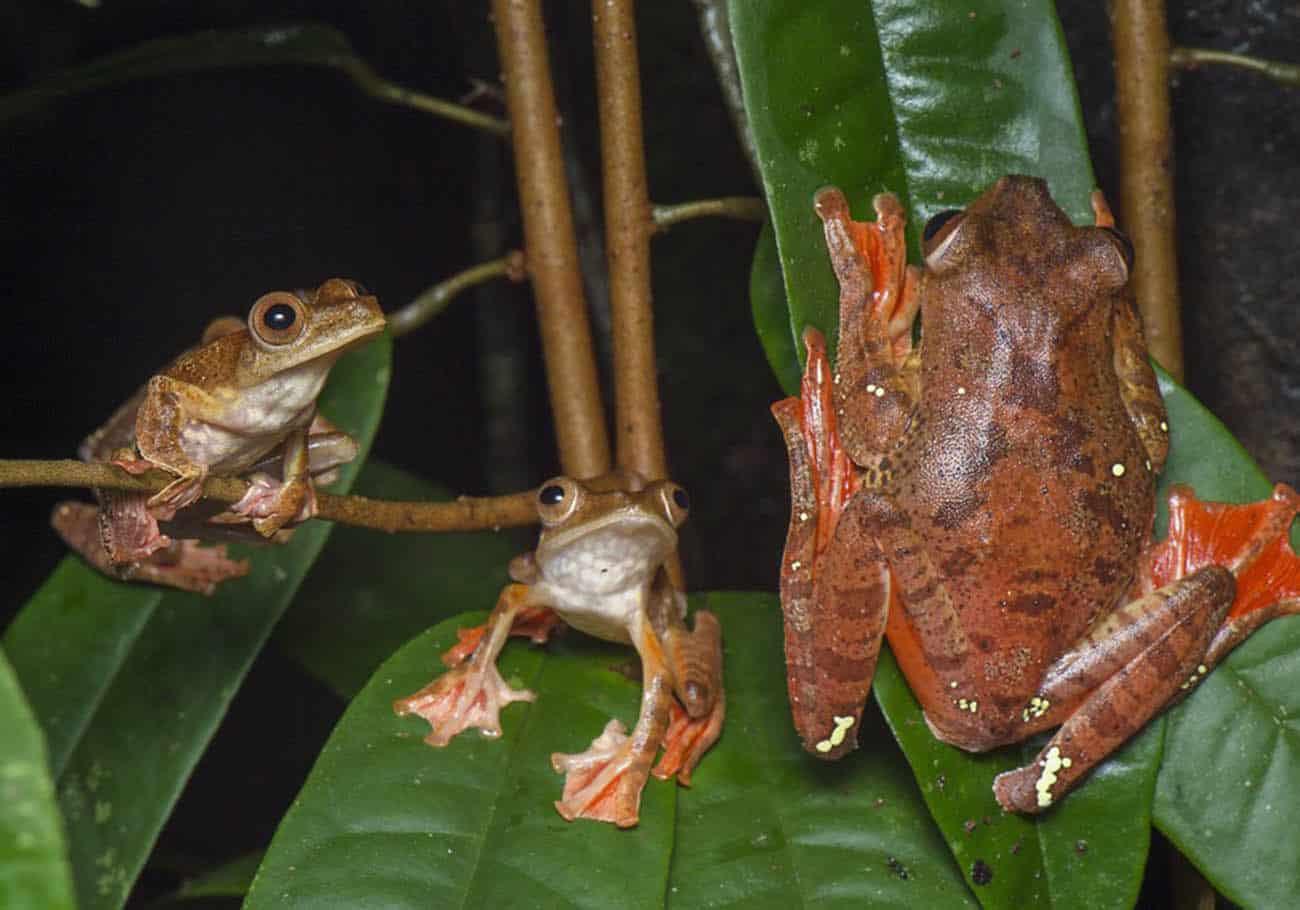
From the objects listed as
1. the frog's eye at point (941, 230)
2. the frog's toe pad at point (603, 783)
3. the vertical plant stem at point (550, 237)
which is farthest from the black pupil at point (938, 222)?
the frog's toe pad at point (603, 783)

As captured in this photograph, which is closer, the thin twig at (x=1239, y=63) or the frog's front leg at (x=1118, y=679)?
the frog's front leg at (x=1118, y=679)

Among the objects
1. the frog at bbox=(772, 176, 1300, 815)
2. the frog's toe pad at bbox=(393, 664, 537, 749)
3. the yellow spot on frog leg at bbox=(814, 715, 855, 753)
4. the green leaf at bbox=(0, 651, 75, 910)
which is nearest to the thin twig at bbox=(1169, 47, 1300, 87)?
the frog at bbox=(772, 176, 1300, 815)

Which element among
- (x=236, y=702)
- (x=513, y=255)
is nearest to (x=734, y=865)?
(x=513, y=255)

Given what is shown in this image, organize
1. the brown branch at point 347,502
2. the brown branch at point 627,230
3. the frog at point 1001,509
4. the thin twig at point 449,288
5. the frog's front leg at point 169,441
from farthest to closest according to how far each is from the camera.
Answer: the thin twig at point 449,288 → the brown branch at point 627,230 → the frog at point 1001,509 → the frog's front leg at point 169,441 → the brown branch at point 347,502

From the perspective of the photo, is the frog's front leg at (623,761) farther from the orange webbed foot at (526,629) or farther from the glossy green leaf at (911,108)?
the glossy green leaf at (911,108)

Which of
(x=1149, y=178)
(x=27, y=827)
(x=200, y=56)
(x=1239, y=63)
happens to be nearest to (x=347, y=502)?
(x=27, y=827)

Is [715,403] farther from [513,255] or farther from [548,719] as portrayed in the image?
[548,719]
